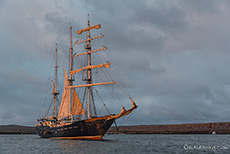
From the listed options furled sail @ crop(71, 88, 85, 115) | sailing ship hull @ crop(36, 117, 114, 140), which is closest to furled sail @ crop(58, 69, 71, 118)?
furled sail @ crop(71, 88, 85, 115)

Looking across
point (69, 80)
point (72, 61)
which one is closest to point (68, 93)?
point (69, 80)

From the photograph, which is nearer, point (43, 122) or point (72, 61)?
point (72, 61)

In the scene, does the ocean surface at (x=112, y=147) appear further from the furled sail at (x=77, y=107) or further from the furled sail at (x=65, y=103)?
the furled sail at (x=65, y=103)

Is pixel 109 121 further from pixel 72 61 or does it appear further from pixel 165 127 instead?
pixel 165 127

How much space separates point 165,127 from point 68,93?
8962cm

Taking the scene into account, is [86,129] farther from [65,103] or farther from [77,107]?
[65,103]

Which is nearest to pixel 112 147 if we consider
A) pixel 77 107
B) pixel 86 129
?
pixel 86 129

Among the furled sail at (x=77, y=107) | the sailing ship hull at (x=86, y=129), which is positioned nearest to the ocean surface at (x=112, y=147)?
the sailing ship hull at (x=86, y=129)

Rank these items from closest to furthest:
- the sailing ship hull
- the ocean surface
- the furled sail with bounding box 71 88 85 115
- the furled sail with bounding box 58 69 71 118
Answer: the ocean surface → the sailing ship hull → the furled sail with bounding box 71 88 85 115 → the furled sail with bounding box 58 69 71 118

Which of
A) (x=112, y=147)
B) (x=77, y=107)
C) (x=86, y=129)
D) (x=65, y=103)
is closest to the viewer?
(x=112, y=147)

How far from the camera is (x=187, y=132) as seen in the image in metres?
124

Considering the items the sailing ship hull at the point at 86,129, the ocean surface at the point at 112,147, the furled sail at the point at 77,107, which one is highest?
the furled sail at the point at 77,107

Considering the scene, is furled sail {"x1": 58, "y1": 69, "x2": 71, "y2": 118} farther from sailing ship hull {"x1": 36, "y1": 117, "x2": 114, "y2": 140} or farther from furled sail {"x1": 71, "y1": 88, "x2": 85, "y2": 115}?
sailing ship hull {"x1": 36, "y1": 117, "x2": 114, "y2": 140}

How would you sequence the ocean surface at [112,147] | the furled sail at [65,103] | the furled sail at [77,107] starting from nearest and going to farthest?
the ocean surface at [112,147], the furled sail at [77,107], the furled sail at [65,103]
